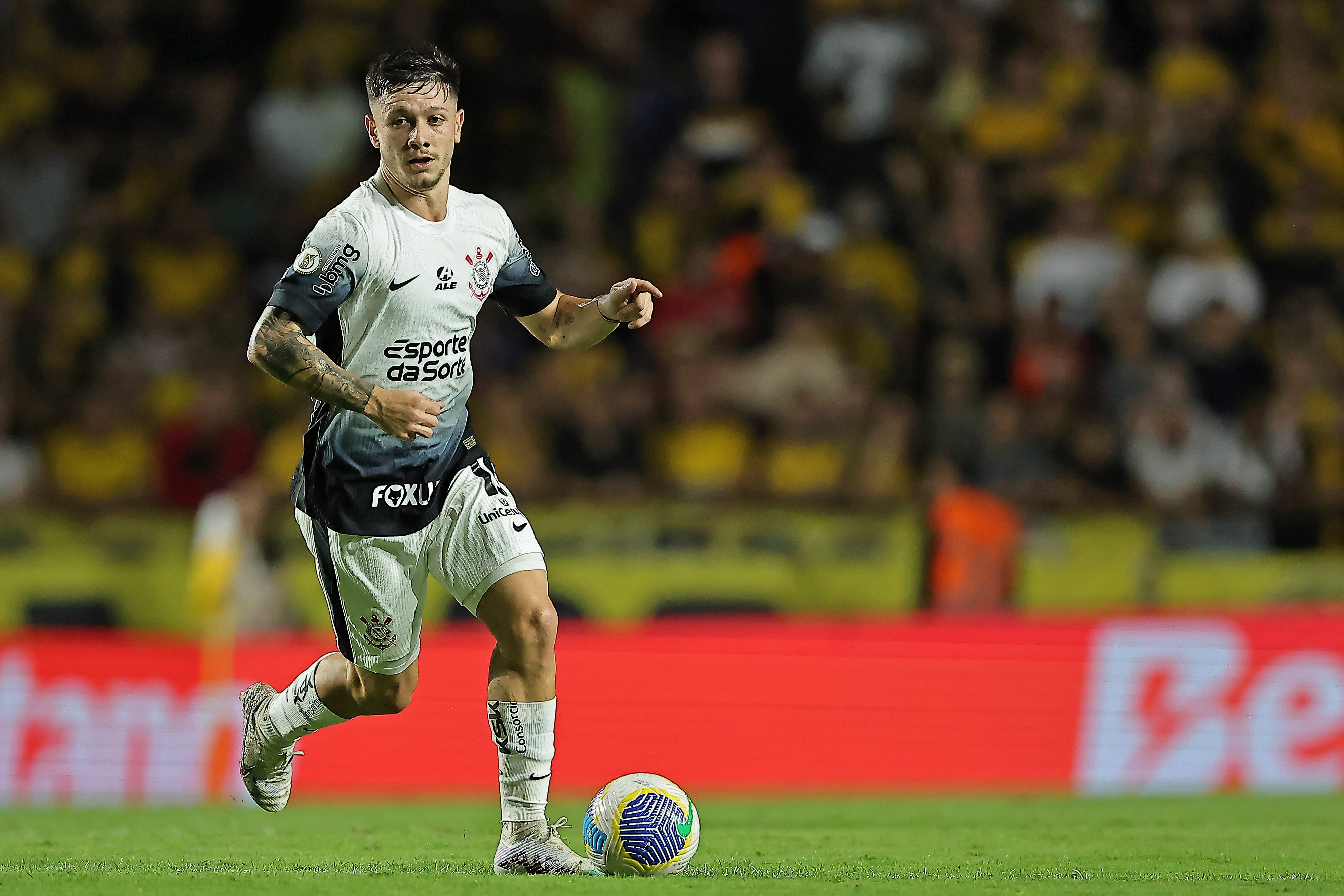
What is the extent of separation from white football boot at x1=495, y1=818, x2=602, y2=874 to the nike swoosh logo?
0.31m

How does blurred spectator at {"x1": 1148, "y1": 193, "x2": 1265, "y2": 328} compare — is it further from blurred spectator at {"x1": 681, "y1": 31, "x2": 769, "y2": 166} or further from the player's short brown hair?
the player's short brown hair

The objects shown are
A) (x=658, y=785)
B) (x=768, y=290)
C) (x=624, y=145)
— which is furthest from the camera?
(x=624, y=145)

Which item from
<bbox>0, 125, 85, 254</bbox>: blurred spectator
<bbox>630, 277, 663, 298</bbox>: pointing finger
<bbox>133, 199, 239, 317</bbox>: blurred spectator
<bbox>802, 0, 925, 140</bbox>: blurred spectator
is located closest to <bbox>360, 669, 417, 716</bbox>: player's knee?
<bbox>630, 277, 663, 298</bbox>: pointing finger

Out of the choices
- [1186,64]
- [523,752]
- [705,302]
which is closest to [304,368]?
[523,752]

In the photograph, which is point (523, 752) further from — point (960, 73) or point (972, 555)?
point (960, 73)

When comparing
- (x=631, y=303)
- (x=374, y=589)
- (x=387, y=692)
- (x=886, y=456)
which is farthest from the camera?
(x=886, y=456)

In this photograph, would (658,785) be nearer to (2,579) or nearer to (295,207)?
(2,579)

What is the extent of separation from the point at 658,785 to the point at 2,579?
22.3 feet

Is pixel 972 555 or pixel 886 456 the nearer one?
pixel 972 555

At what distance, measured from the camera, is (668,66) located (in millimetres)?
14969

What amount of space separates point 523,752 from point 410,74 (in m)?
2.40

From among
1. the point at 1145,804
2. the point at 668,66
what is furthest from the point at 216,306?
the point at 1145,804

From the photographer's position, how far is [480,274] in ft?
20.3

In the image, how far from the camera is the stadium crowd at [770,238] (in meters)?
12.3
